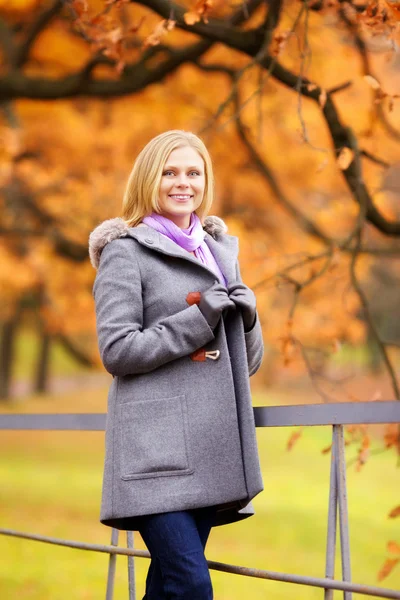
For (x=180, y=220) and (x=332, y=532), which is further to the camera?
(x=180, y=220)

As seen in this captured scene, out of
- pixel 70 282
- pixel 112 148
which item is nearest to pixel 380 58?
pixel 112 148

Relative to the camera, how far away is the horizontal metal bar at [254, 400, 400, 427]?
1941mm

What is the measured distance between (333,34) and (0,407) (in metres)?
12.6

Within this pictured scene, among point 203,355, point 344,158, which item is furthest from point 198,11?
point 203,355

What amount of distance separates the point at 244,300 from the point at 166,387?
0.29 meters

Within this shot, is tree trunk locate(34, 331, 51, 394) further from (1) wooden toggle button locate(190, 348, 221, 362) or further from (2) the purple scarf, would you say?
(1) wooden toggle button locate(190, 348, 221, 362)

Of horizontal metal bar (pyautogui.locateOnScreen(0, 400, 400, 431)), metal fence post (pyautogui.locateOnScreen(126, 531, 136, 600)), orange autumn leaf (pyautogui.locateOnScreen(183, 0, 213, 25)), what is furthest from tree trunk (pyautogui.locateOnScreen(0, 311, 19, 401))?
horizontal metal bar (pyautogui.locateOnScreen(0, 400, 400, 431))

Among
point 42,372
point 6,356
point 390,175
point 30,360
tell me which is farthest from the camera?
point 30,360

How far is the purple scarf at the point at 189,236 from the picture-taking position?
2.38 metres

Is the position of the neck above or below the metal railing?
above

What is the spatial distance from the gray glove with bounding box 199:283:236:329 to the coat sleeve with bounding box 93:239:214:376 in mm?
15

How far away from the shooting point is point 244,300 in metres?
2.28

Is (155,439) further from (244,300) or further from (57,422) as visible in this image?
(57,422)

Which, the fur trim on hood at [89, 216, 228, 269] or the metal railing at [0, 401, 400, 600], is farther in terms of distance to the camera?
the fur trim on hood at [89, 216, 228, 269]
